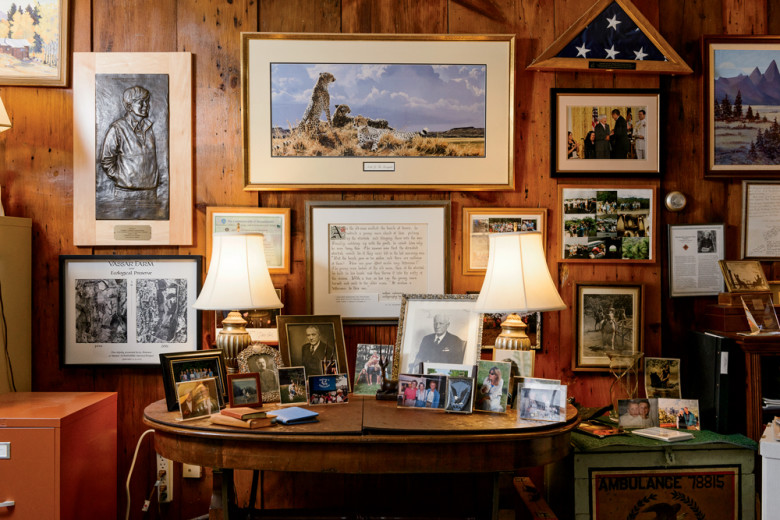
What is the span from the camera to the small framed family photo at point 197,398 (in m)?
2.08

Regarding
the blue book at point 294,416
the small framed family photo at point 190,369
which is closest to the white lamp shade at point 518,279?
the blue book at point 294,416

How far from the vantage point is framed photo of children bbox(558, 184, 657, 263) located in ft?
9.05

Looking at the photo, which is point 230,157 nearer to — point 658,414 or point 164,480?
point 164,480

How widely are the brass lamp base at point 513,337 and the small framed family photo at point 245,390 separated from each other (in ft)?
3.10

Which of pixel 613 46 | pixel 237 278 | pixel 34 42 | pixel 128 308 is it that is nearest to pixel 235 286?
pixel 237 278

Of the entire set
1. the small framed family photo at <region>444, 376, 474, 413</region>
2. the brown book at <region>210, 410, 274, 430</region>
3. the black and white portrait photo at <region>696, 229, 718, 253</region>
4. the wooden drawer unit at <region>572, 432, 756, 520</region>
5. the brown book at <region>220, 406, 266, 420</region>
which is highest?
the black and white portrait photo at <region>696, 229, 718, 253</region>

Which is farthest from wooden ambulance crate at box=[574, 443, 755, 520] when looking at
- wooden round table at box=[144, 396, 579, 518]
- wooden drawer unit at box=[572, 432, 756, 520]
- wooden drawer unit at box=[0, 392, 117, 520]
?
wooden drawer unit at box=[0, 392, 117, 520]

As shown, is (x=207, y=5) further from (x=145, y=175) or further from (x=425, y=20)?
(x=425, y=20)

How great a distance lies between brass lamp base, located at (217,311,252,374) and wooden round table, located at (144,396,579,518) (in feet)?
1.19

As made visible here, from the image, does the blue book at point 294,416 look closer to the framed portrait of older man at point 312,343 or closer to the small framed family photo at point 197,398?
the small framed family photo at point 197,398

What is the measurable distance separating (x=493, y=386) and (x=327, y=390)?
638 millimetres

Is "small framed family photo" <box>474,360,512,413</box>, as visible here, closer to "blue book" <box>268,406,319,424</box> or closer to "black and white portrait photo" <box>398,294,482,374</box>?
"black and white portrait photo" <box>398,294,482,374</box>

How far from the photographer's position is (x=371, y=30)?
275 cm

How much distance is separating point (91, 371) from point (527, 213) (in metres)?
2.14
